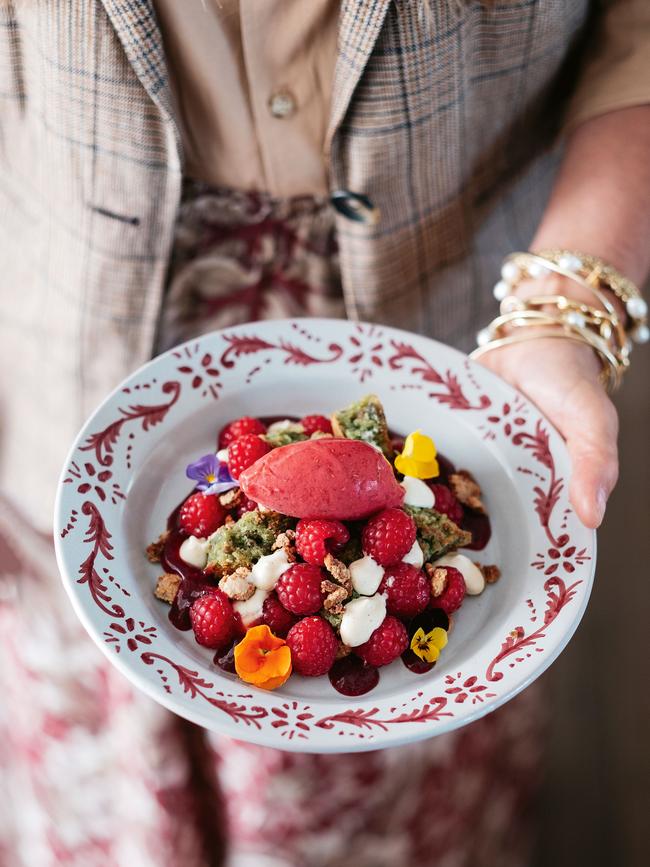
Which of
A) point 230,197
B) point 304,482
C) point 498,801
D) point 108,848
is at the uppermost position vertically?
point 230,197

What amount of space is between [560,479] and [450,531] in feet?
0.52

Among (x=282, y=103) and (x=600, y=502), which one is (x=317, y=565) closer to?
(x=600, y=502)

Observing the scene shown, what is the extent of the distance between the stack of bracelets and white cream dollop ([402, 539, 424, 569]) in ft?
1.18

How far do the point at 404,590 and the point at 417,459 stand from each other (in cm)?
18

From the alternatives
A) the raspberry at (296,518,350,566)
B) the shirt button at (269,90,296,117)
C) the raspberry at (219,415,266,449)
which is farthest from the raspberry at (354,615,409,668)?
the shirt button at (269,90,296,117)

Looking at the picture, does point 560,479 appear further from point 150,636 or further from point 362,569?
point 150,636

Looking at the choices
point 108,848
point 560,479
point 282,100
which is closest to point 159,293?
point 282,100

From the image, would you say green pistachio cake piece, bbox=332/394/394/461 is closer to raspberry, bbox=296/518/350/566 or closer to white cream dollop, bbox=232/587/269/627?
raspberry, bbox=296/518/350/566

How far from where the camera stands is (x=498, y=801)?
157cm

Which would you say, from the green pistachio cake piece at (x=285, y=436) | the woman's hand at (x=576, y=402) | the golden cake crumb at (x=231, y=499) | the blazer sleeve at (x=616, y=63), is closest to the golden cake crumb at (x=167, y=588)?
the golden cake crumb at (x=231, y=499)

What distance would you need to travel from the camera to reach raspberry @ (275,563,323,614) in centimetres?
94

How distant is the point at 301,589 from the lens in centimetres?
94

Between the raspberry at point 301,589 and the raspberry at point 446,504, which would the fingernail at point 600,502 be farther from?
the raspberry at point 301,589

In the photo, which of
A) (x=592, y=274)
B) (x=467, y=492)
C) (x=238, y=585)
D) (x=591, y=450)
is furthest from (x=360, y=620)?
(x=592, y=274)
